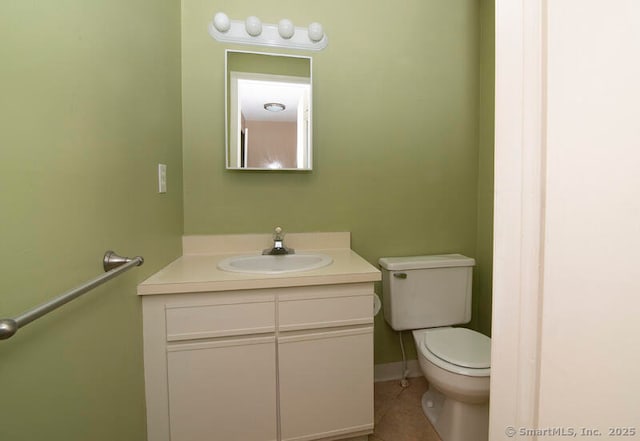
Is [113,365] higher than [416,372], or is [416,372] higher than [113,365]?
[113,365]

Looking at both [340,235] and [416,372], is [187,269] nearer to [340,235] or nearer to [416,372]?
[340,235]

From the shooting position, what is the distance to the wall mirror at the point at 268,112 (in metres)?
1.50

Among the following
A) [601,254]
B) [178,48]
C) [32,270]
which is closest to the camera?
[601,254]

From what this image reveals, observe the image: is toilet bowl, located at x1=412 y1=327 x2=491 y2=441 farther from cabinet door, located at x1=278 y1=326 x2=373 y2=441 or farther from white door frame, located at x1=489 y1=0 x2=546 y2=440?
white door frame, located at x1=489 y1=0 x2=546 y2=440

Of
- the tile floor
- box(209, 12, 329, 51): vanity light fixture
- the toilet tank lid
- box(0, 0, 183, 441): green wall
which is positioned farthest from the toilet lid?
box(209, 12, 329, 51): vanity light fixture

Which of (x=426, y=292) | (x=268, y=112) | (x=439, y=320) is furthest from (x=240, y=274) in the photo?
(x=439, y=320)

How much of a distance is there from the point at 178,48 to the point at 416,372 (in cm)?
231

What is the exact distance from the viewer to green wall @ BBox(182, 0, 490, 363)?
150 cm

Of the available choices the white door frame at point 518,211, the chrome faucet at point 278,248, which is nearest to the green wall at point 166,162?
the chrome faucet at point 278,248

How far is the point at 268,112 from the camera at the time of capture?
1549mm

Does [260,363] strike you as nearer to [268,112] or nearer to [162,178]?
[162,178]

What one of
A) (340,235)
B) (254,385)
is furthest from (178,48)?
(254,385)

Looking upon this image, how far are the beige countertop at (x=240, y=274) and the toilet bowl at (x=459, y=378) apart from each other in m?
0.50

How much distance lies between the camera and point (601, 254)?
325 mm
